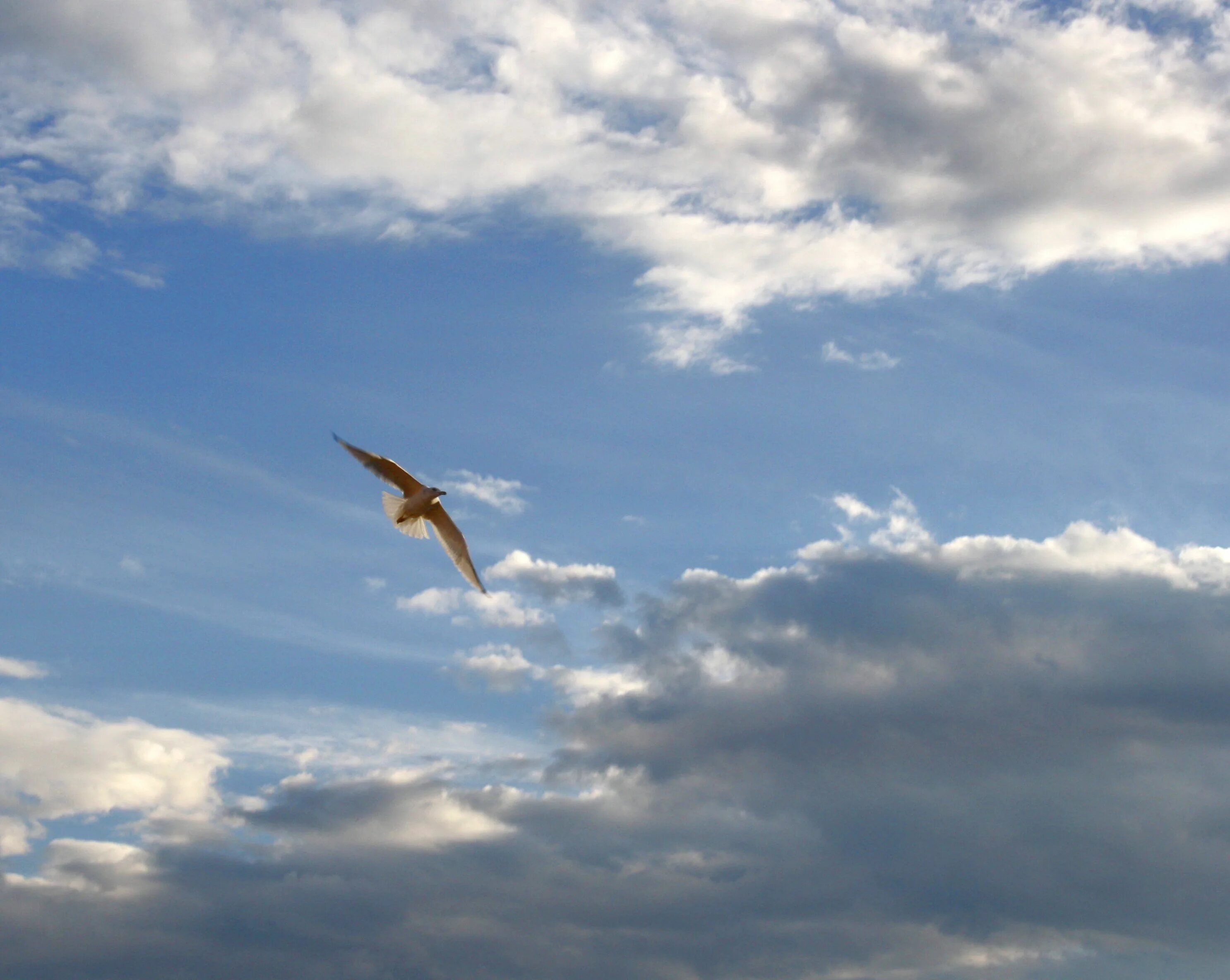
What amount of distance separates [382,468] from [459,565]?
365 inches

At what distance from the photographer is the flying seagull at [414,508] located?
280 ft

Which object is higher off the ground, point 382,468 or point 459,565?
point 382,468

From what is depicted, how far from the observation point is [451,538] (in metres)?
88.8

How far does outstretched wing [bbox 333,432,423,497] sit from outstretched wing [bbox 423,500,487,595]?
7.66 feet

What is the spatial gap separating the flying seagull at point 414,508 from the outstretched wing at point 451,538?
0.03 m

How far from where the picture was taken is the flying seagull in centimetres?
8531

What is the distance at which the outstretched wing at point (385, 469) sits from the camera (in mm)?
85125

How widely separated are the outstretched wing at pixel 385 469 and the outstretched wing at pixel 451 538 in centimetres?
234

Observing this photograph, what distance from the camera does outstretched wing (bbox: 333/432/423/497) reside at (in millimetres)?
85125

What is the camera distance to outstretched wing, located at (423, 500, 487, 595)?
8794cm

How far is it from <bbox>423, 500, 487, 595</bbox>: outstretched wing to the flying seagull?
31mm

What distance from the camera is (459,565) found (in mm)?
88188

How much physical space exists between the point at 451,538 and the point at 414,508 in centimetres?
388

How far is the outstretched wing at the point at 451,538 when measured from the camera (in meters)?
87.9
